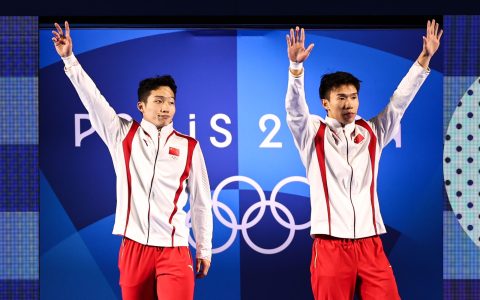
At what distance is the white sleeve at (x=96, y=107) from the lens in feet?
15.2

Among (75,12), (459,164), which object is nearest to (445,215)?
(459,164)

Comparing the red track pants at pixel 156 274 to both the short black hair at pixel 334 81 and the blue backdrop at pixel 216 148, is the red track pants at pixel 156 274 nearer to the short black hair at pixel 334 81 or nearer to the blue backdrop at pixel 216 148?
the blue backdrop at pixel 216 148

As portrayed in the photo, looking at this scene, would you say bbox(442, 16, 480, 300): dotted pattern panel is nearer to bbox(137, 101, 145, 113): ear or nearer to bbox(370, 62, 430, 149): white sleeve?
bbox(370, 62, 430, 149): white sleeve

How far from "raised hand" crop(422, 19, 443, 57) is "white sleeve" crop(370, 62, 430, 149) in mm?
113

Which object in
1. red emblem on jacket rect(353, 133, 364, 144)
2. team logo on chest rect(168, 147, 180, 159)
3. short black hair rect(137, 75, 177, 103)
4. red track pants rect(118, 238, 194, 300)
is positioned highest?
short black hair rect(137, 75, 177, 103)

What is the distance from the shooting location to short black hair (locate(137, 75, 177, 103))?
496 centimetres

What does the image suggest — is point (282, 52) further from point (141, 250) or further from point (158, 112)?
point (141, 250)

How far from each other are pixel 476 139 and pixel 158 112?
2.11 metres

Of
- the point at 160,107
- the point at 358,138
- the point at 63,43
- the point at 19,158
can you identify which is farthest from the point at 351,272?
the point at 19,158

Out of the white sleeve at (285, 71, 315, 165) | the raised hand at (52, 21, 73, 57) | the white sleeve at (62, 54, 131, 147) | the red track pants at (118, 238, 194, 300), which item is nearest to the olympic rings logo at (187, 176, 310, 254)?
the white sleeve at (285, 71, 315, 165)

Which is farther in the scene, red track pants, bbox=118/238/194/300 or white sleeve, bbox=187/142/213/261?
white sleeve, bbox=187/142/213/261

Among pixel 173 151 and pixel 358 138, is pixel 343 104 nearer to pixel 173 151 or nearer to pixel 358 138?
pixel 358 138

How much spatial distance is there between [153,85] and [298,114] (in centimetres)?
100

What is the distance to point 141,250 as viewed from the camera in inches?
178
